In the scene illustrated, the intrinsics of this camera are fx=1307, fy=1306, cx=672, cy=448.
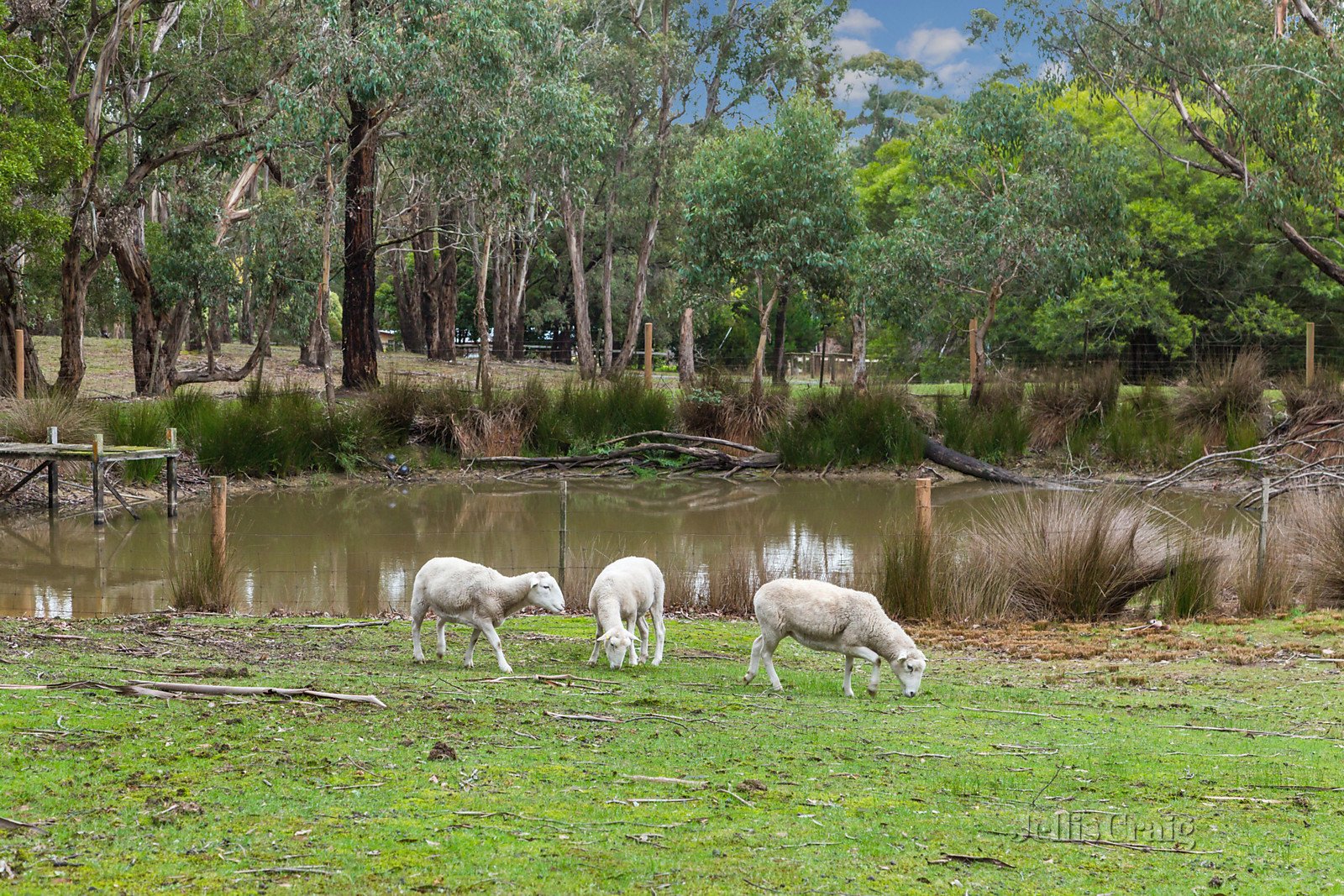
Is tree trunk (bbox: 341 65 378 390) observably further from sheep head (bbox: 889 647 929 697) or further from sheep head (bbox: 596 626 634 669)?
sheep head (bbox: 889 647 929 697)

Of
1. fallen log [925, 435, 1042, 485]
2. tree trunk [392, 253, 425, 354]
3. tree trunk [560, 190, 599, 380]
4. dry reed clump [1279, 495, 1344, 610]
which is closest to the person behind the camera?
dry reed clump [1279, 495, 1344, 610]

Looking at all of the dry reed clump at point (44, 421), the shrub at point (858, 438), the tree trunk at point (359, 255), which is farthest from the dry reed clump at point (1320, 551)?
the tree trunk at point (359, 255)

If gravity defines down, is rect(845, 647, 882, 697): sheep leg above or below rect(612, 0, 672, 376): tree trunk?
below

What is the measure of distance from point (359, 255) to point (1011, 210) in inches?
599

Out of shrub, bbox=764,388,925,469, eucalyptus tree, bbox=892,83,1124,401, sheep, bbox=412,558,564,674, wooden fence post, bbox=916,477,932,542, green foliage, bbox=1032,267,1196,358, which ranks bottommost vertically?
sheep, bbox=412,558,564,674

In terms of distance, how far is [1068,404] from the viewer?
26578mm

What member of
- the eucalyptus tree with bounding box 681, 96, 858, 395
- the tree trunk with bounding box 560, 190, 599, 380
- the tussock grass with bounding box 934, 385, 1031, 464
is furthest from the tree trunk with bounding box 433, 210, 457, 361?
the tussock grass with bounding box 934, 385, 1031, 464

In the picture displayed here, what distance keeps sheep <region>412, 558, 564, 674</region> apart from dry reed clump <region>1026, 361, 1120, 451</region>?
20.4 metres

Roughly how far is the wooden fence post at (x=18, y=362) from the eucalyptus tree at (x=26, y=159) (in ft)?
0.44

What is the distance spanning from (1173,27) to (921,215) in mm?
9004

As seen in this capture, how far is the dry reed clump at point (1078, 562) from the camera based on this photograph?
11.3 m

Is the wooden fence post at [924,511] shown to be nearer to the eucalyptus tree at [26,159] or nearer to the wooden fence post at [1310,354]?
the eucalyptus tree at [26,159]

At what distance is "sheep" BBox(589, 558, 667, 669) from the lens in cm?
775

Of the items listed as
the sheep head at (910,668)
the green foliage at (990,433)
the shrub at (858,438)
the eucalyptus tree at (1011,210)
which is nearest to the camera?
the sheep head at (910,668)
